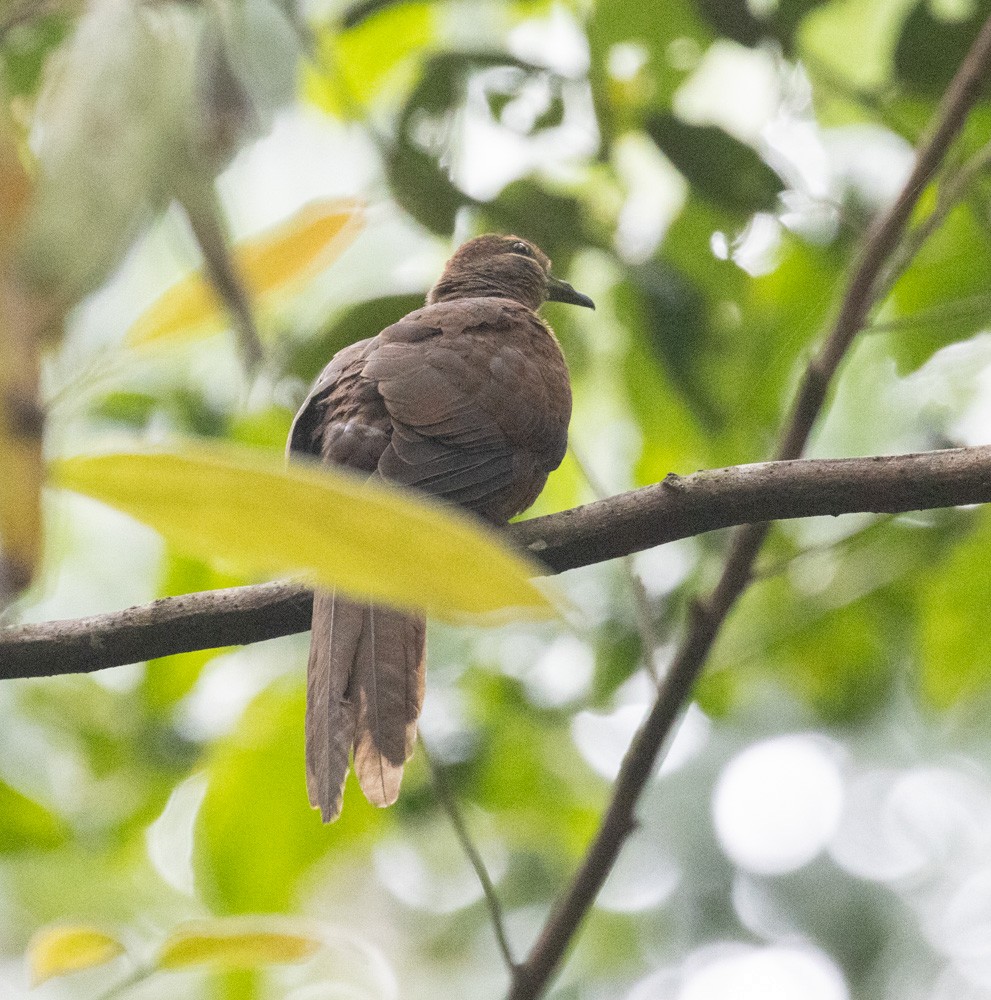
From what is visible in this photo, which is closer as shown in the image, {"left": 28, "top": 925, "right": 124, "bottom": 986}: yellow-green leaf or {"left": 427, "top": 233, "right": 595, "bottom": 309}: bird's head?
{"left": 28, "top": 925, "right": 124, "bottom": 986}: yellow-green leaf

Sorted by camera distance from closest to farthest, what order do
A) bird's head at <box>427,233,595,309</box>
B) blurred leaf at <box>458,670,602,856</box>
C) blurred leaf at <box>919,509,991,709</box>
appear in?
blurred leaf at <box>919,509,991,709</box>
blurred leaf at <box>458,670,602,856</box>
bird's head at <box>427,233,595,309</box>

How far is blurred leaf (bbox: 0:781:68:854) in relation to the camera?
11.7ft

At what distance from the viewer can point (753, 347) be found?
366cm

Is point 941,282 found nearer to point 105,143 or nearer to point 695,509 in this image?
point 695,509

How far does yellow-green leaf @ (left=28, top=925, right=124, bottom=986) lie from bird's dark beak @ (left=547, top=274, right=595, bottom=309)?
2.61 meters

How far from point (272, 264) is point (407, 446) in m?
1.57

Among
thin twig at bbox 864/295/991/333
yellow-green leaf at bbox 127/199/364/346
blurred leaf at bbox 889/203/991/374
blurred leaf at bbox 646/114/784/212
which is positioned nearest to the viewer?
yellow-green leaf at bbox 127/199/364/346

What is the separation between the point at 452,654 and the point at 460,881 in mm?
1679

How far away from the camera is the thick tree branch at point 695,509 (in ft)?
6.92

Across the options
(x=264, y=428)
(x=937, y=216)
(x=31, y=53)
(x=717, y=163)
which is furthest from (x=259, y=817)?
(x=937, y=216)

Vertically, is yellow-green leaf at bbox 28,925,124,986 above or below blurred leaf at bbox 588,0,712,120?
below

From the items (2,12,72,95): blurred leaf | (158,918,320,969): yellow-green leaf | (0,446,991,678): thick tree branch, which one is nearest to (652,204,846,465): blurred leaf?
(0,446,991,678): thick tree branch

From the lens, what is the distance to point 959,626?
3312 millimetres

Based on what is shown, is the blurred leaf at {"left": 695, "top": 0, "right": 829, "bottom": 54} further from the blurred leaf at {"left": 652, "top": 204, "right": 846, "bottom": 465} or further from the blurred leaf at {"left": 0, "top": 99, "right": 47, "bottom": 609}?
the blurred leaf at {"left": 0, "top": 99, "right": 47, "bottom": 609}
